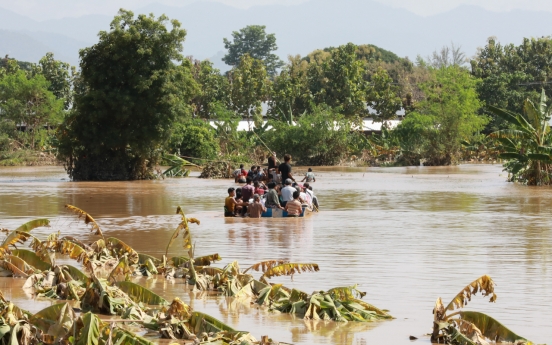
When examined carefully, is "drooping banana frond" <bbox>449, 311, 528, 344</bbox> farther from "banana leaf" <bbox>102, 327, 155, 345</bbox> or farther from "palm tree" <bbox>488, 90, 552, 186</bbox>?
"palm tree" <bbox>488, 90, 552, 186</bbox>

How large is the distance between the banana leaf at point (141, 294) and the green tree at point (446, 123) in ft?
161

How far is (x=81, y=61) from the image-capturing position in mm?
37969

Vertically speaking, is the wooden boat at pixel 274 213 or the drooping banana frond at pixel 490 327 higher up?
the wooden boat at pixel 274 213

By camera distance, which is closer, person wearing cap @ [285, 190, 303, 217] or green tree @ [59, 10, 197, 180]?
person wearing cap @ [285, 190, 303, 217]

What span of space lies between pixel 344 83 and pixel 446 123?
44.3 feet

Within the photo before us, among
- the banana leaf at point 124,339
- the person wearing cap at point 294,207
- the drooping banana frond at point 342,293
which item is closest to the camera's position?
the banana leaf at point 124,339

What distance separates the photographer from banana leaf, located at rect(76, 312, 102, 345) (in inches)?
283

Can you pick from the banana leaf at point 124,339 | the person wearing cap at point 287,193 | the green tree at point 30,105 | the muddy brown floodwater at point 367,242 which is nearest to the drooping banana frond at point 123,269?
the muddy brown floodwater at point 367,242

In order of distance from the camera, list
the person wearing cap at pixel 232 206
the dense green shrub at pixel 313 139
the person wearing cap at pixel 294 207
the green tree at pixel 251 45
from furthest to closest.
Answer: the green tree at pixel 251 45 → the dense green shrub at pixel 313 139 → the person wearing cap at pixel 232 206 → the person wearing cap at pixel 294 207

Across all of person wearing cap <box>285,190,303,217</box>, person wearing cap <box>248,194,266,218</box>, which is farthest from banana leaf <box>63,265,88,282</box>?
person wearing cap <box>285,190,303,217</box>

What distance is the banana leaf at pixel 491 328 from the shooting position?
801 cm

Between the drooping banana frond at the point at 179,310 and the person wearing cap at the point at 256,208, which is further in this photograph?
the person wearing cap at the point at 256,208

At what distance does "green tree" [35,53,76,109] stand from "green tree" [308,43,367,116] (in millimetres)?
21378

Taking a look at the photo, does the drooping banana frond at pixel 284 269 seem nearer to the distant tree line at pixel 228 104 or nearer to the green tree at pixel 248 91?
the distant tree line at pixel 228 104
